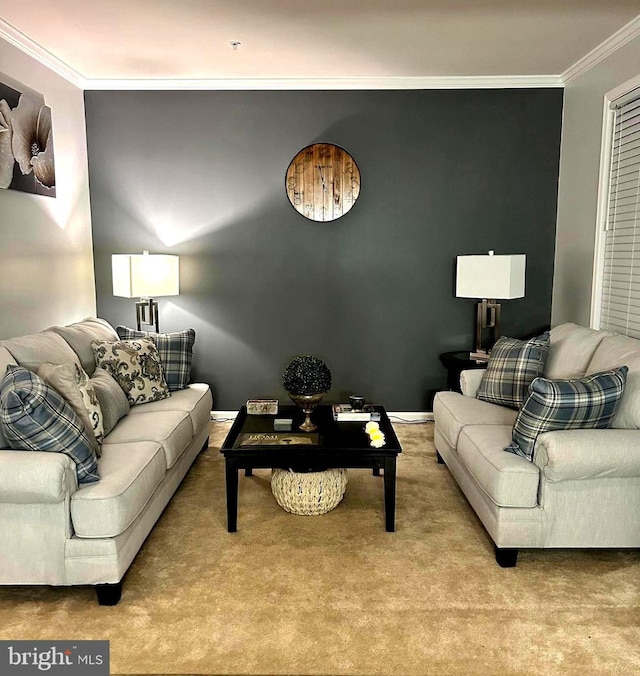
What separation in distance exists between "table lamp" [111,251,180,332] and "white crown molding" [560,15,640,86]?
10.0 ft


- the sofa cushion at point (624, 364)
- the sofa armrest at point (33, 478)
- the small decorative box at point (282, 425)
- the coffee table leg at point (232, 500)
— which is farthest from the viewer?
the small decorative box at point (282, 425)

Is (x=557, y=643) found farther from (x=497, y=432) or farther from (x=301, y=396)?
(x=301, y=396)

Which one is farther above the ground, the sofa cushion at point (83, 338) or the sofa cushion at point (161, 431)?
the sofa cushion at point (83, 338)

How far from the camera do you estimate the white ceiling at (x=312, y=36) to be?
312 cm

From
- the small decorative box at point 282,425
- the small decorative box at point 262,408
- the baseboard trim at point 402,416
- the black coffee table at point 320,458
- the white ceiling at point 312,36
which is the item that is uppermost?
the white ceiling at point 312,36

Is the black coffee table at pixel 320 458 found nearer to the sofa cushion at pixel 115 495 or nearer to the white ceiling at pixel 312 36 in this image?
the sofa cushion at pixel 115 495

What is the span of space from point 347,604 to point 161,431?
4.18 ft

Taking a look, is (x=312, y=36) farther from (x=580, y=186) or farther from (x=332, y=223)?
(x=580, y=186)

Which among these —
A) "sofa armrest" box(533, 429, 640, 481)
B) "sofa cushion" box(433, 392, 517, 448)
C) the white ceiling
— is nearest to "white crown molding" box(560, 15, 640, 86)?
the white ceiling

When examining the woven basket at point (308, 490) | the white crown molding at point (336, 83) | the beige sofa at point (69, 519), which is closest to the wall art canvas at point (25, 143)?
the white crown molding at point (336, 83)

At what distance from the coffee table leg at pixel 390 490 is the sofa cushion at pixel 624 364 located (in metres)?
1.01

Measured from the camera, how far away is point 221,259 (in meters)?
4.66

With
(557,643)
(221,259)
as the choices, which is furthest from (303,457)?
(221,259)

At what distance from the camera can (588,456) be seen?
8.13ft
